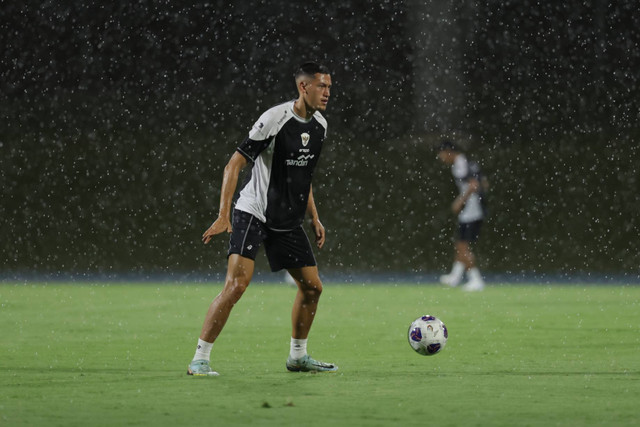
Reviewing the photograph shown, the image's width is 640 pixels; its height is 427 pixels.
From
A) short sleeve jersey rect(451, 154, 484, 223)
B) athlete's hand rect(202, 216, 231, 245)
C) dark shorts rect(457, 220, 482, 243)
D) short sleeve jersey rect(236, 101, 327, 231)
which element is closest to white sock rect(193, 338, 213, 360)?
athlete's hand rect(202, 216, 231, 245)

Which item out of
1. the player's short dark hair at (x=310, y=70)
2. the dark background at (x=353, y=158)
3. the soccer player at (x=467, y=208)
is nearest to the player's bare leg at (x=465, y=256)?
the soccer player at (x=467, y=208)

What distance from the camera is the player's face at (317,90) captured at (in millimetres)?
7465

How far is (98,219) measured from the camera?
18.7 meters

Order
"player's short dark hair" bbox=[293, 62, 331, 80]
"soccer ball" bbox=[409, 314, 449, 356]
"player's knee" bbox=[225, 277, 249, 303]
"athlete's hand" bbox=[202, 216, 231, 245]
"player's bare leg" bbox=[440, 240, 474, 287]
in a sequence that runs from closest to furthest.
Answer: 1. "athlete's hand" bbox=[202, 216, 231, 245]
2. "player's knee" bbox=[225, 277, 249, 303]
3. "player's short dark hair" bbox=[293, 62, 331, 80]
4. "soccer ball" bbox=[409, 314, 449, 356]
5. "player's bare leg" bbox=[440, 240, 474, 287]

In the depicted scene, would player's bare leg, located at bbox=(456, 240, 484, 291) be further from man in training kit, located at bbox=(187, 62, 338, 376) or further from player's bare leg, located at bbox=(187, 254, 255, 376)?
player's bare leg, located at bbox=(187, 254, 255, 376)

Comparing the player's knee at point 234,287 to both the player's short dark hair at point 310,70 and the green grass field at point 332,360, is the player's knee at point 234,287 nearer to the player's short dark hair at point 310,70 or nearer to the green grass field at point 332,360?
the green grass field at point 332,360

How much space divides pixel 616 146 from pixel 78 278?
8.58 m

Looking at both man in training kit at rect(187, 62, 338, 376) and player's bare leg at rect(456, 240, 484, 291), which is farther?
player's bare leg at rect(456, 240, 484, 291)

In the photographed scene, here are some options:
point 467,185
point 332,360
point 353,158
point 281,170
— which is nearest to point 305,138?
point 281,170

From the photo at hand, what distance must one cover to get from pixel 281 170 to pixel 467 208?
9.07m

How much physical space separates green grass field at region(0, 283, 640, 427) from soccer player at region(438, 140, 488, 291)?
912mm

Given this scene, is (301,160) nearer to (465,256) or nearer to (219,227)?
(219,227)

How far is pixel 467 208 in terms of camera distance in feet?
53.7

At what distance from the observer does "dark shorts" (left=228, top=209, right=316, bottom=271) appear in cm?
748
